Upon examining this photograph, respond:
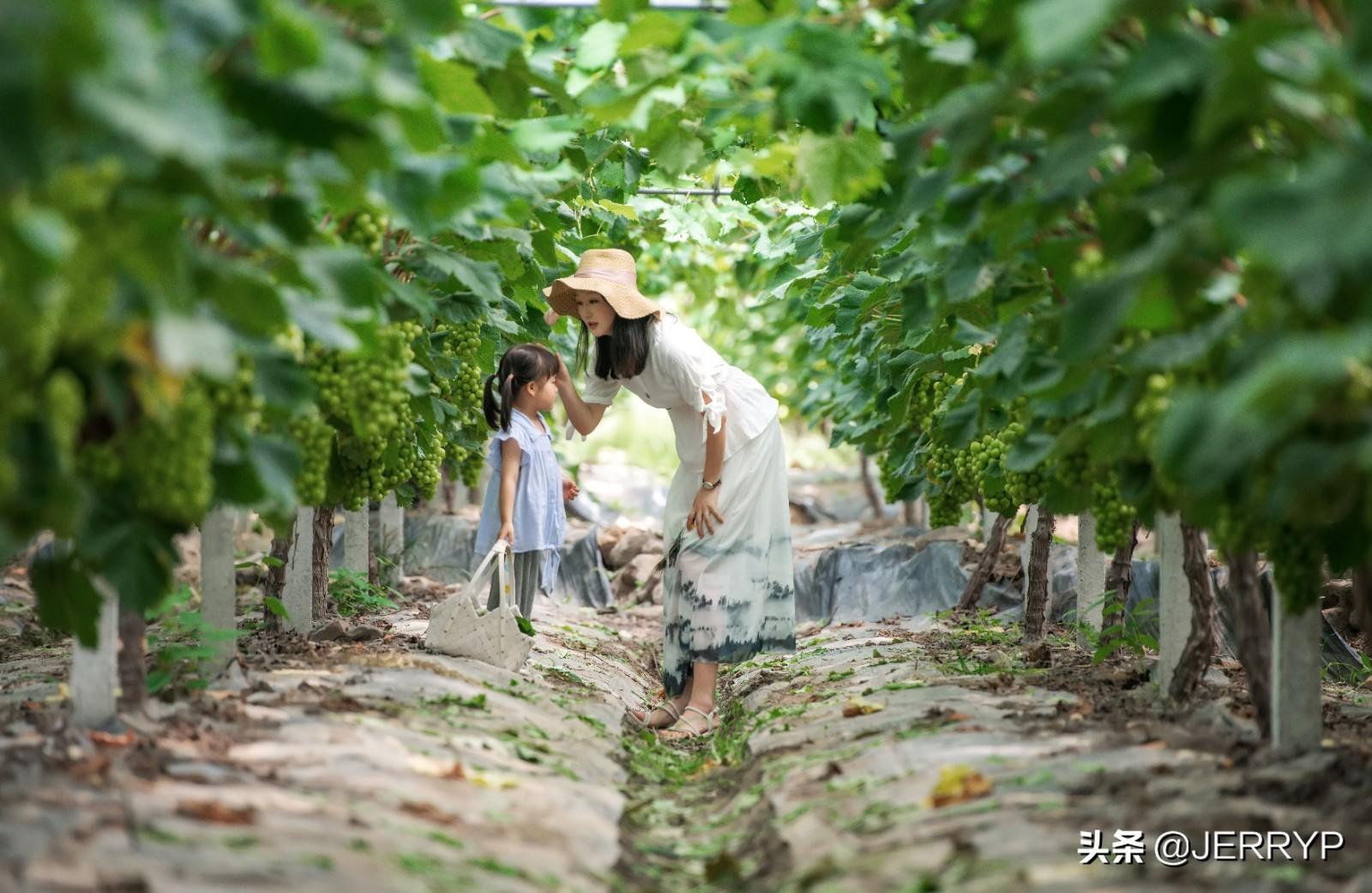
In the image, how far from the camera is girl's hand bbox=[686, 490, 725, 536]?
19.6ft

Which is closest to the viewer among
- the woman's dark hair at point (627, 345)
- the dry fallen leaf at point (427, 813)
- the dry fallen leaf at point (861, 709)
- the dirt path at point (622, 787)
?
the dirt path at point (622, 787)

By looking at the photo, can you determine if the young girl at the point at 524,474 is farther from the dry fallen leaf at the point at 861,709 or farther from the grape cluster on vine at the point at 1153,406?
the grape cluster on vine at the point at 1153,406

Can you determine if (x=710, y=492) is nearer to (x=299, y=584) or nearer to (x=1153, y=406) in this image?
(x=299, y=584)

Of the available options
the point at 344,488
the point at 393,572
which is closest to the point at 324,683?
the point at 344,488

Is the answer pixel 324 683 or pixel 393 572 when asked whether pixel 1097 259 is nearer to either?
pixel 324 683

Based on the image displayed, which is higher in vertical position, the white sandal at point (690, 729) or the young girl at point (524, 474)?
the young girl at point (524, 474)

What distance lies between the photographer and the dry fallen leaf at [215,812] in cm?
286

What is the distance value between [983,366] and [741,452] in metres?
2.20

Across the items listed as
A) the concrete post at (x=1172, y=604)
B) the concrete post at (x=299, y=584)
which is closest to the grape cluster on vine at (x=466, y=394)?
the concrete post at (x=299, y=584)

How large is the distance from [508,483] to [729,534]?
1152 millimetres

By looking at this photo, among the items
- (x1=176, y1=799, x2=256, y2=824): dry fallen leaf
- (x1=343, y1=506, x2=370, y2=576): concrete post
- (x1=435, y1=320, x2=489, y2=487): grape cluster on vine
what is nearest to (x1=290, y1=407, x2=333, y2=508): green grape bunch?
(x1=176, y1=799, x2=256, y2=824): dry fallen leaf

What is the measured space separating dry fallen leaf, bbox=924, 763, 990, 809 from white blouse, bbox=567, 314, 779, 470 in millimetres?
2443

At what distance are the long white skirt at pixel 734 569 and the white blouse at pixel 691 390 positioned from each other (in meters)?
0.08

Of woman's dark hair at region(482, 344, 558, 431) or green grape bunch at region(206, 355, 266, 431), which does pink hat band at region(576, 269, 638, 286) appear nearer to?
woman's dark hair at region(482, 344, 558, 431)
